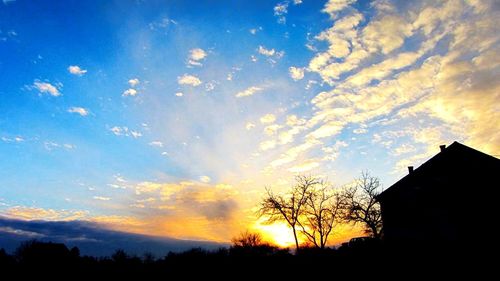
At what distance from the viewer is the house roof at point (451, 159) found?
32.0 metres

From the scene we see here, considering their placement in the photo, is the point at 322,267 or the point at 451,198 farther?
the point at 451,198

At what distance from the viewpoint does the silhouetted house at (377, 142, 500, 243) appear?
1199 inches

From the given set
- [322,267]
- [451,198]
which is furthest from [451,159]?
[322,267]

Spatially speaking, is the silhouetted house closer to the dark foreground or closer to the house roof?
the house roof

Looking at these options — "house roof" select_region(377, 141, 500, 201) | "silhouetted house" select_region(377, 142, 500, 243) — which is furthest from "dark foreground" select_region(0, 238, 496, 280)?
"house roof" select_region(377, 141, 500, 201)

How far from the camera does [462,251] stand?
16.7 m

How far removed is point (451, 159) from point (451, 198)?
4145 millimetres

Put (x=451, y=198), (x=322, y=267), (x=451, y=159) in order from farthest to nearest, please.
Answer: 1. (x=451, y=159)
2. (x=451, y=198)
3. (x=322, y=267)

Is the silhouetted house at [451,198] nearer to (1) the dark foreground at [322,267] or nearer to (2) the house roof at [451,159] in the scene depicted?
(2) the house roof at [451,159]

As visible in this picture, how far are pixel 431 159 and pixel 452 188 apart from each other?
3.91 metres

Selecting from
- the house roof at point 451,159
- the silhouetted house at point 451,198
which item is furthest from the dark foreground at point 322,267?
the house roof at point 451,159

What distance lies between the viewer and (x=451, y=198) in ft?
106

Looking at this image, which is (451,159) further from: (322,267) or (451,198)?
(322,267)

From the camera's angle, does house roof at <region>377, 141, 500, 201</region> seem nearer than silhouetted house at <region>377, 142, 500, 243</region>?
No
